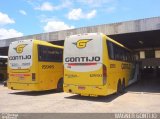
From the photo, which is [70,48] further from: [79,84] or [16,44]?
[16,44]

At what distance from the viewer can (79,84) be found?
13031 millimetres

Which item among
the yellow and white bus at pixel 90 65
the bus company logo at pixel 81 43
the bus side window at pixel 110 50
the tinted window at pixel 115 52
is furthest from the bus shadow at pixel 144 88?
the bus company logo at pixel 81 43

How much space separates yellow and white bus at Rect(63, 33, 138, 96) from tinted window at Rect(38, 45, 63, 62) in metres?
2.19

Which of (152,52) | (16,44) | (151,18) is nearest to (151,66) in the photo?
(152,52)

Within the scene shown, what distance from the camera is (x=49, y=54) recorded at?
1606 cm

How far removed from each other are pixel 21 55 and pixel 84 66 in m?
4.35

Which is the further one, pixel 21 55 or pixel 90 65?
pixel 21 55

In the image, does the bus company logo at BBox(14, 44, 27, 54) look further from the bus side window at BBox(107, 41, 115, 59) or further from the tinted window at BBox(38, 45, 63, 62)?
the bus side window at BBox(107, 41, 115, 59)

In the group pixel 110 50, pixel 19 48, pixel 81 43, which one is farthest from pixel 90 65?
pixel 19 48

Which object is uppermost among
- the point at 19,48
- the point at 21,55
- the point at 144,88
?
the point at 19,48

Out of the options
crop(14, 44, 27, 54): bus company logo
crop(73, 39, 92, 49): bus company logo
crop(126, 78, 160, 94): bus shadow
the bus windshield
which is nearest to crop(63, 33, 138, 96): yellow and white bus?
crop(73, 39, 92, 49): bus company logo

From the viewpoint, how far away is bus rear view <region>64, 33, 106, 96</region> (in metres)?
12.4

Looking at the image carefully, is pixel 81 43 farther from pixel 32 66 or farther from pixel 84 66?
pixel 32 66

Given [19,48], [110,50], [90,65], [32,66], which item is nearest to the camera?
[90,65]
